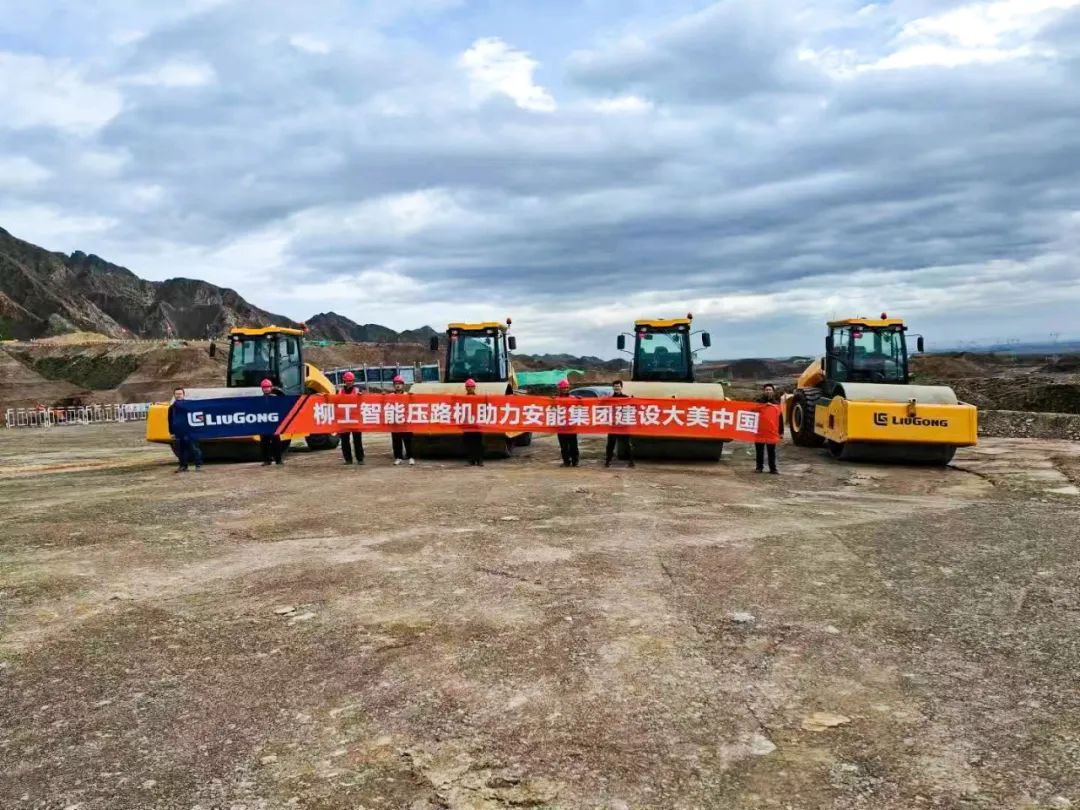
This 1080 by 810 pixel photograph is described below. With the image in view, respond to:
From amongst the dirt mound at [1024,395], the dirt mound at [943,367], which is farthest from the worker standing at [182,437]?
the dirt mound at [943,367]

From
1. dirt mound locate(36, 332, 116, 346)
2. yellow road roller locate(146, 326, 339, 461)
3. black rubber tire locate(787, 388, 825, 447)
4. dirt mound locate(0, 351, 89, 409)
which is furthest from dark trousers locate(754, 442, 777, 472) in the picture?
dirt mound locate(36, 332, 116, 346)

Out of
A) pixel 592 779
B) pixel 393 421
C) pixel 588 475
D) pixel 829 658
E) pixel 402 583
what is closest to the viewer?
pixel 592 779

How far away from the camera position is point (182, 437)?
15.2 metres

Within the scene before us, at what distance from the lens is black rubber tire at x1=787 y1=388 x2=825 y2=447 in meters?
18.5

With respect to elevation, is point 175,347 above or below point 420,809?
above

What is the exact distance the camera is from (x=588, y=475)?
1383 centimetres

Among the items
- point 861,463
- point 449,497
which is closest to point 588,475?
point 449,497

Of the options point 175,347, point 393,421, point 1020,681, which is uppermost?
point 175,347

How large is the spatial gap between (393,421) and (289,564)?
849cm

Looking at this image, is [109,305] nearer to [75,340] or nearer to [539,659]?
[75,340]

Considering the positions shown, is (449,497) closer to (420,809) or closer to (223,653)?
(223,653)

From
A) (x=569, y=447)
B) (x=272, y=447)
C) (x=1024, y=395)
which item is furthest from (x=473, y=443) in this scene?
(x=1024, y=395)

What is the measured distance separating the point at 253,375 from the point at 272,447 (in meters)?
2.48

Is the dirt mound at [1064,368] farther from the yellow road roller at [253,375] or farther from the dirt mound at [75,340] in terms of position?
the dirt mound at [75,340]
